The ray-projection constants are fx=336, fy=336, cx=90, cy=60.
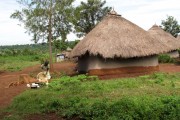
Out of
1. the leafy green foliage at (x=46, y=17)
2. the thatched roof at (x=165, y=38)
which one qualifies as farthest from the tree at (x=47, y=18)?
the thatched roof at (x=165, y=38)

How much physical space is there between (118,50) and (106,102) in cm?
942

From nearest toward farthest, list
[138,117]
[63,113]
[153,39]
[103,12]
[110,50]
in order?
[138,117] → [63,113] → [110,50] → [153,39] → [103,12]

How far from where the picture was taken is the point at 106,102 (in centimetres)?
899

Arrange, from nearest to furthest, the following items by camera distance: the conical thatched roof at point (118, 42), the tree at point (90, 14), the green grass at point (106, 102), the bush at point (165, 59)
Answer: the green grass at point (106, 102), the conical thatched roof at point (118, 42), the bush at point (165, 59), the tree at point (90, 14)

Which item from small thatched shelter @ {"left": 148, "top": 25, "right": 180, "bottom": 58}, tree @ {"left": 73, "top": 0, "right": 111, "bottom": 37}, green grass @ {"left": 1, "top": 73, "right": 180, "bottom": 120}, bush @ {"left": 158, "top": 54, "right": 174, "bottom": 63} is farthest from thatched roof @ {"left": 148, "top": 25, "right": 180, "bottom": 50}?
green grass @ {"left": 1, "top": 73, "right": 180, "bottom": 120}

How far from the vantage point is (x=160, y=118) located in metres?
8.10

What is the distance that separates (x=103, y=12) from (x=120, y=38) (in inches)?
832

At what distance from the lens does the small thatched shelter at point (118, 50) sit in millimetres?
18203

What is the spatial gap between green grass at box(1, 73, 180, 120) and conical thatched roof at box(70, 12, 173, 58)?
412 cm

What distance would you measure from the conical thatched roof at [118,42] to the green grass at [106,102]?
4.12m

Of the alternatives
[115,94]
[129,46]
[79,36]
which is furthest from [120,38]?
[79,36]

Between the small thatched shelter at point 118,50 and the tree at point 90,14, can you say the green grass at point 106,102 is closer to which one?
the small thatched shelter at point 118,50

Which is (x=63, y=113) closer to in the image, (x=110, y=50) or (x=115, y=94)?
(x=115, y=94)

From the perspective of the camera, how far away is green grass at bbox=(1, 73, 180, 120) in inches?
321
